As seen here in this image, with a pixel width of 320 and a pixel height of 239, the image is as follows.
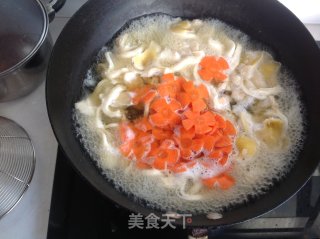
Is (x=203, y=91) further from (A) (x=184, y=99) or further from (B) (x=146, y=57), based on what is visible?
(B) (x=146, y=57)

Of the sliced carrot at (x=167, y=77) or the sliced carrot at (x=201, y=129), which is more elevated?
the sliced carrot at (x=167, y=77)

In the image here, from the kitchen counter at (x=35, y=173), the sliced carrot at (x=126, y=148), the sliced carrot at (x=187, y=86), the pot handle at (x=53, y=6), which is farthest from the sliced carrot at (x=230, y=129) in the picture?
the pot handle at (x=53, y=6)

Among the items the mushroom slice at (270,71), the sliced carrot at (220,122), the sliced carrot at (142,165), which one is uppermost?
the mushroom slice at (270,71)

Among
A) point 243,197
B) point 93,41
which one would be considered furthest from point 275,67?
point 93,41

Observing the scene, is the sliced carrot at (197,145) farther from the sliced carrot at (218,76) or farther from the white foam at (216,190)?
the sliced carrot at (218,76)

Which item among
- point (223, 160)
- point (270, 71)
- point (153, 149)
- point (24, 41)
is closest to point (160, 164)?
point (153, 149)

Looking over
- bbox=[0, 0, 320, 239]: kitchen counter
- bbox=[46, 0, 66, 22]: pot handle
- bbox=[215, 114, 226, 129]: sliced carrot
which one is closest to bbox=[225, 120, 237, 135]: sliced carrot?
Result: bbox=[215, 114, 226, 129]: sliced carrot

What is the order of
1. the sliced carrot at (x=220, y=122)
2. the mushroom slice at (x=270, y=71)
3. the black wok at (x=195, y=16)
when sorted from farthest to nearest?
1. the mushroom slice at (x=270, y=71)
2. the sliced carrot at (x=220, y=122)
3. the black wok at (x=195, y=16)

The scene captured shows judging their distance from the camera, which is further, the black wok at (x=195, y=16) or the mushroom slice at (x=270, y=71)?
the mushroom slice at (x=270, y=71)
